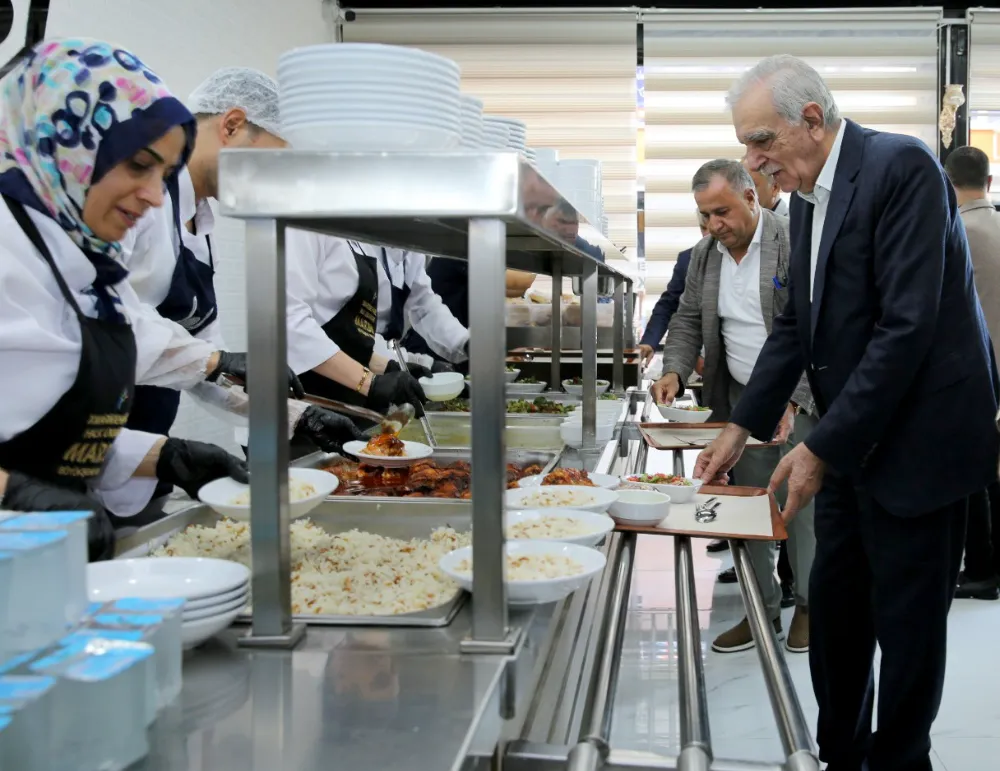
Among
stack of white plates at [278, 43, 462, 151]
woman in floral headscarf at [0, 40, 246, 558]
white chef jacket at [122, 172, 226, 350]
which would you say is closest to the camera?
stack of white plates at [278, 43, 462, 151]

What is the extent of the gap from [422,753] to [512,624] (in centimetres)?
31

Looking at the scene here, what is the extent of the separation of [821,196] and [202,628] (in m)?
1.62

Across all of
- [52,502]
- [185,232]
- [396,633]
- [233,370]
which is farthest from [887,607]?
[185,232]

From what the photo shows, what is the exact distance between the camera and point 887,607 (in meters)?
1.96

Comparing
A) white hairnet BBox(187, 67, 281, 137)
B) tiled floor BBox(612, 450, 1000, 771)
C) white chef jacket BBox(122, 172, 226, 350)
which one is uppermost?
white hairnet BBox(187, 67, 281, 137)

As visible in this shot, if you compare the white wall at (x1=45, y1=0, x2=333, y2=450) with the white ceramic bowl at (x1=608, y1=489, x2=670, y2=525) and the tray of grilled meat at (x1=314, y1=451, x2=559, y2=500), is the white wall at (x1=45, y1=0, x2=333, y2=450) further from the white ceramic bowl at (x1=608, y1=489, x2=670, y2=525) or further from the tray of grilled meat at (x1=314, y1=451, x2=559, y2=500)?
the white ceramic bowl at (x1=608, y1=489, x2=670, y2=525)

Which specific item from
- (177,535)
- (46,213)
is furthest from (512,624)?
(46,213)

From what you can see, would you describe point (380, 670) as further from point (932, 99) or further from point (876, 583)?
point (932, 99)

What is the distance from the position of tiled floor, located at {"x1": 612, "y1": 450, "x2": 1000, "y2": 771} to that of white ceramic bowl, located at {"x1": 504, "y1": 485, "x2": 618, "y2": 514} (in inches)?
31.3

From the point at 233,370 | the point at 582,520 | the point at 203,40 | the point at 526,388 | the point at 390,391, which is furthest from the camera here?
the point at 203,40

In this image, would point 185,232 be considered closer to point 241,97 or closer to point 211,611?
point 241,97

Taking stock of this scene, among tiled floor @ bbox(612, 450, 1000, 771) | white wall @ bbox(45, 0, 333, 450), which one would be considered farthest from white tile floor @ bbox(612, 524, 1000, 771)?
white wall @ bbox(45, 0, 333, 450)

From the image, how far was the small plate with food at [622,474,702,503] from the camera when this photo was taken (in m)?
1.84

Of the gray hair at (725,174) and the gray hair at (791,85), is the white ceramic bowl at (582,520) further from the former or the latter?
the gray hair at (725,174)
